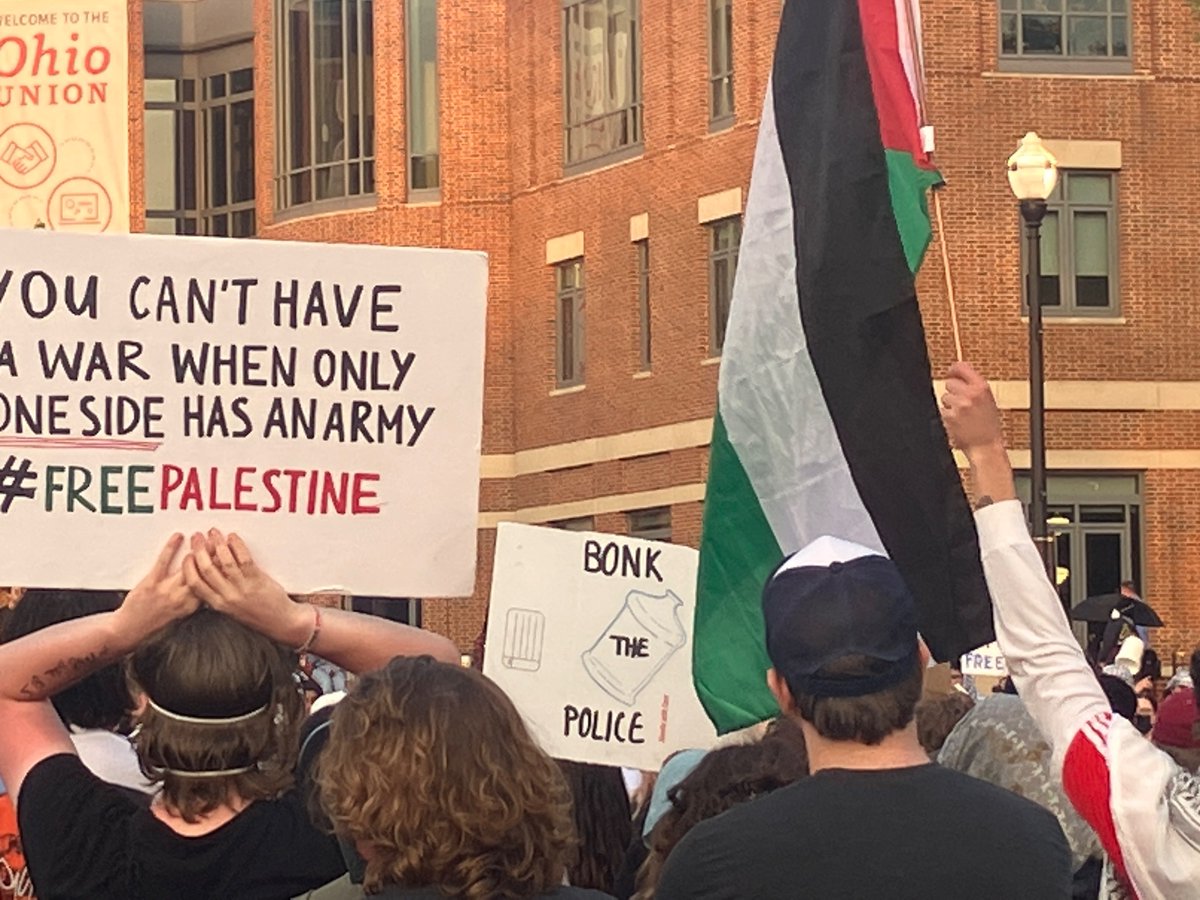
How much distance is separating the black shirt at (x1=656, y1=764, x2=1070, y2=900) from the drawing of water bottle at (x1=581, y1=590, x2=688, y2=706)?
3486 millimetres

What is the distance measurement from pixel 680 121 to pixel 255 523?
Answer: 98.0ft

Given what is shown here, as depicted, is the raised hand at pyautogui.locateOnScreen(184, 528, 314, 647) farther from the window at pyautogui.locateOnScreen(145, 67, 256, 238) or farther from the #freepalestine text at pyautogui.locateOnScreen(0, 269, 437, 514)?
the window at pyautogui.locateOnScreen(145, 67, 256, 238)

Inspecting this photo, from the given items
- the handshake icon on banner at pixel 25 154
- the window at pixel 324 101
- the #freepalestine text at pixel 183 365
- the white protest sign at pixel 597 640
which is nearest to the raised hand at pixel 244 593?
the #freepalestine text at pixel 183 365

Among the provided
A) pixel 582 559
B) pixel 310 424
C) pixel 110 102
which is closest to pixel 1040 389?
pixel 110 102

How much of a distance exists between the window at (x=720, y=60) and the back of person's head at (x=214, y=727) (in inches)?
1168

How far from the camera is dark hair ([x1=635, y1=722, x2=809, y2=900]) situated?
4953 millimetres

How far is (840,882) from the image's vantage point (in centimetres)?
349

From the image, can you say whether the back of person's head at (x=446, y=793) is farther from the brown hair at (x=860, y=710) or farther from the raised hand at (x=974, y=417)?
the raised hand at (x=974, y=417)

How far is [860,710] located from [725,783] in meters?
1.43

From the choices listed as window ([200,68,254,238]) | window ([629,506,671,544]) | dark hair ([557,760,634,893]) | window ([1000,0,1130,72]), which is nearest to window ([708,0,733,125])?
A: window ([1000,0,1130,72])

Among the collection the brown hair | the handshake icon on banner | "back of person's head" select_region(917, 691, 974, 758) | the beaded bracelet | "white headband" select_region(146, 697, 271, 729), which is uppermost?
the handshake icon on banner

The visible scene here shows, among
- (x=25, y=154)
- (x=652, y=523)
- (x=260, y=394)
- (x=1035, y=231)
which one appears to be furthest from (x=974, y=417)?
(x=652, y=523)

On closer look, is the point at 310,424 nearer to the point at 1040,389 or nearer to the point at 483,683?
the point at 483,683

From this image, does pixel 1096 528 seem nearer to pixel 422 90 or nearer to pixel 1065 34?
pixel 1065 34
